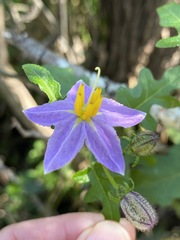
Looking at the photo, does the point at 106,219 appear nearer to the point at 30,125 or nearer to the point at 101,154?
the point at 101,154

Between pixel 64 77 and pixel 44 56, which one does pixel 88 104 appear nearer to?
pixel 64 77

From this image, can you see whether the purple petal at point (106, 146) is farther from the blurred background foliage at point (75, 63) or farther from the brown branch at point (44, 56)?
the blurred background foliage at point (75, 63)

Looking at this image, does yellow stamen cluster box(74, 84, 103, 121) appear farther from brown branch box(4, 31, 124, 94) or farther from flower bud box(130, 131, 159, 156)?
brown branch box(4, 31, 124, 94)

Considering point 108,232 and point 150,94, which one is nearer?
point 108,232

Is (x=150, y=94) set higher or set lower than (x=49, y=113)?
lower

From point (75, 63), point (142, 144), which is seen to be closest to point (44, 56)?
point (75, 63)

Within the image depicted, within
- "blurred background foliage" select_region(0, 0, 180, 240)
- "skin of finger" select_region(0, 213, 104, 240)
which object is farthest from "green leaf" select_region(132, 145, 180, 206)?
"blurred background foliage" select_region(0, 0, 180, 240)

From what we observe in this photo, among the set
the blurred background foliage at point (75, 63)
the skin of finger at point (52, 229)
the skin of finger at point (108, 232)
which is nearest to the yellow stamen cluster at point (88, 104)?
the skin of finger at point (108, 232)
